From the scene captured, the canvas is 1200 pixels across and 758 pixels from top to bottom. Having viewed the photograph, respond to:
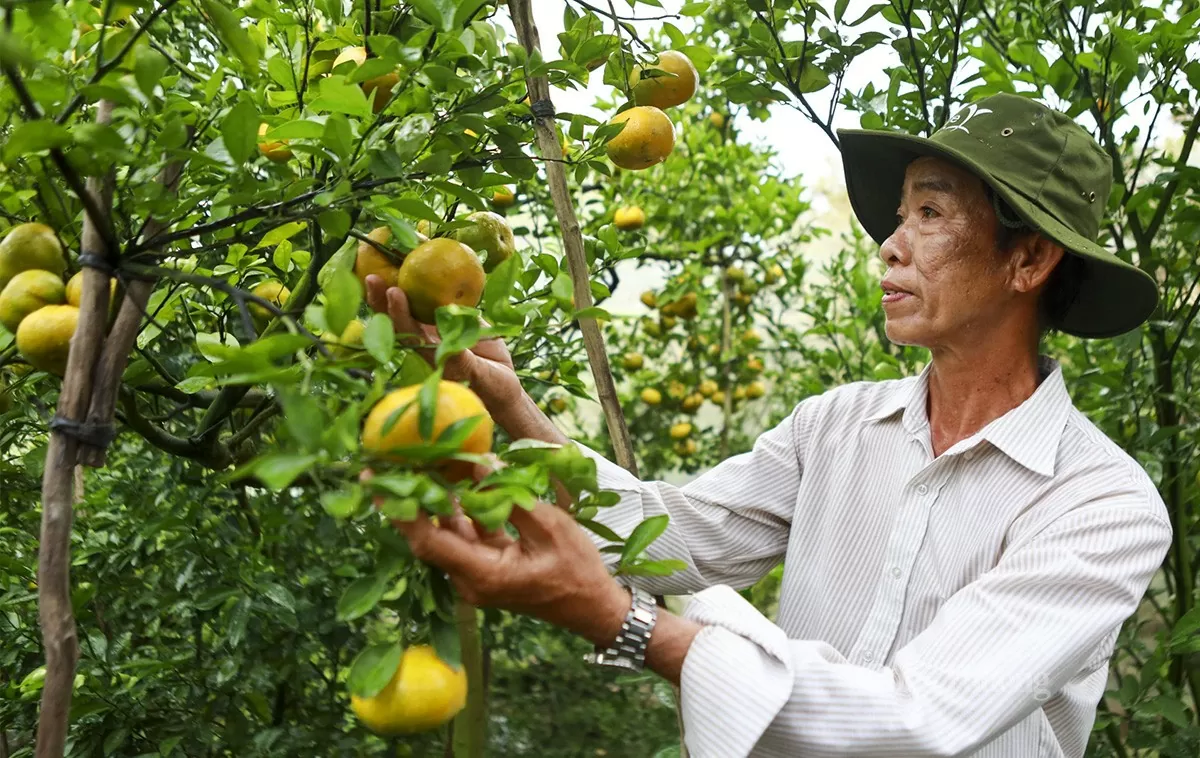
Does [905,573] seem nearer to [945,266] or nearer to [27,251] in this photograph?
[945,266]

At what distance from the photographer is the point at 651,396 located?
3711 mm

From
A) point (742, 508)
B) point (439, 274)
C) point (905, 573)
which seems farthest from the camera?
point (742, 508)

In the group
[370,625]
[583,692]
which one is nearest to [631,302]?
[583,692]

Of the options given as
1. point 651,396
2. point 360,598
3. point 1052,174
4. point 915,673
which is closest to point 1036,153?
point 1052,174

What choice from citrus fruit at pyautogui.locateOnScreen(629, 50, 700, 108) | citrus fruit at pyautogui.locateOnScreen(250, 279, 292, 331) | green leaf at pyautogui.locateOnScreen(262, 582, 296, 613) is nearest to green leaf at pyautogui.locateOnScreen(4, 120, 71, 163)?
citrus fruit at pyautogui.locateOnScreen(250, 279, 292, 331)

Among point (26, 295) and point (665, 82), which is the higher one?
point (665, 82)

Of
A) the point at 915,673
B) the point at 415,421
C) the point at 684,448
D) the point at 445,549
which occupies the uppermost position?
the point at 415,421

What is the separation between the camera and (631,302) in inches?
192

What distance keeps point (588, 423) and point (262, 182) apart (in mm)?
3663

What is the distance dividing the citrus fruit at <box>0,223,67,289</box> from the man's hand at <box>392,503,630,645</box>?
1.54ft

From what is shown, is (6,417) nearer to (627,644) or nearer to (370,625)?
(627,644)

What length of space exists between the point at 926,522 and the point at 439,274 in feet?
2.62

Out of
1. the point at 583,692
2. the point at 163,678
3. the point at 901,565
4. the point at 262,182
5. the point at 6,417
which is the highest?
the point at 262,182

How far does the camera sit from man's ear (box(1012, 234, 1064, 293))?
155 centimetres
